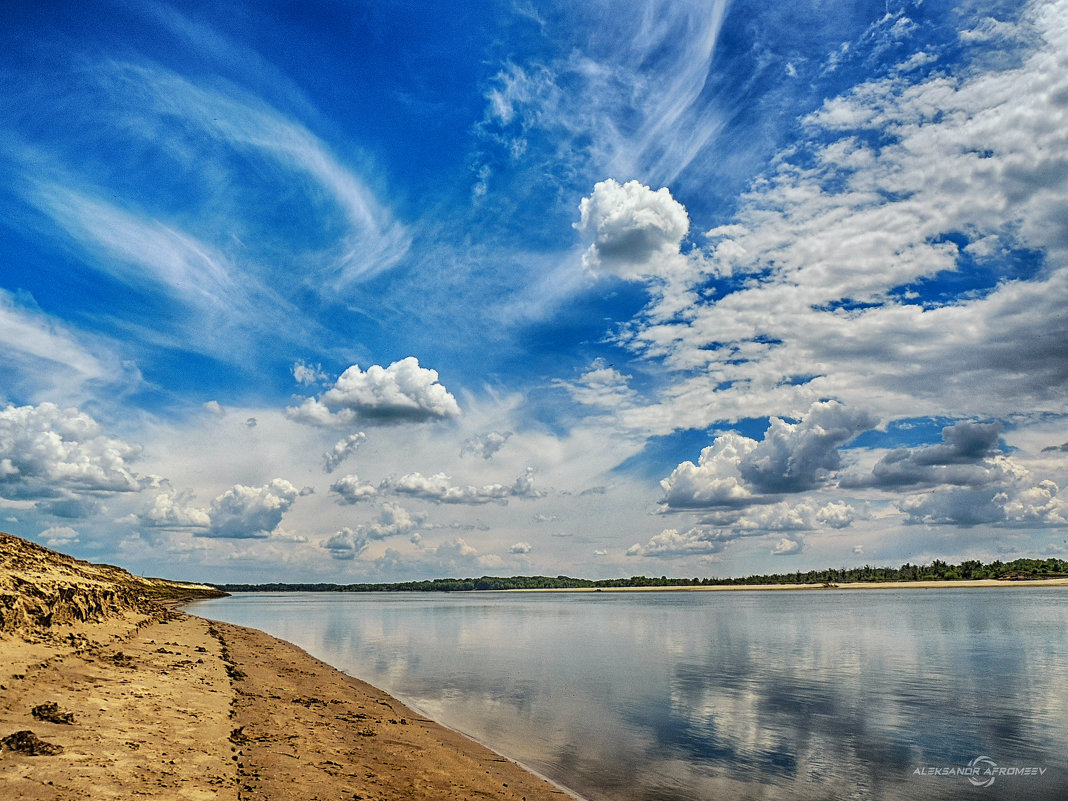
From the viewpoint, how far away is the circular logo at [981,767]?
63.6ft

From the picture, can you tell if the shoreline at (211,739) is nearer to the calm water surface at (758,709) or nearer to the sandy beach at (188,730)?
the sandy beach at (188,730)

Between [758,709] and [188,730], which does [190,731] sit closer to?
[188,730]

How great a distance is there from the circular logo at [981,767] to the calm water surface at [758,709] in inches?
2.7

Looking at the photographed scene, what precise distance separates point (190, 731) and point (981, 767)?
2502 centimetres

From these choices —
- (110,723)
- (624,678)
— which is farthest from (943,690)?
(110,723)

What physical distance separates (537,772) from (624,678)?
66.1ft

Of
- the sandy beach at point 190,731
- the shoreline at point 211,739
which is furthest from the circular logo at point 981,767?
the sandy beach at point 190,731

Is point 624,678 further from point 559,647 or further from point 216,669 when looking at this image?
point 216,669

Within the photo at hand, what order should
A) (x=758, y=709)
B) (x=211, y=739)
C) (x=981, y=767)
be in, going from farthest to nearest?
(x=758, y=709) → (x=981, y=767) → (x=211, y=739)

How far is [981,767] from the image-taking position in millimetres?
20859

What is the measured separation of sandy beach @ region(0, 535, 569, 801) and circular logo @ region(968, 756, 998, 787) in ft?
43.5

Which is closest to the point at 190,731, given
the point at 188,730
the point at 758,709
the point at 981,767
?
the point at 188,730

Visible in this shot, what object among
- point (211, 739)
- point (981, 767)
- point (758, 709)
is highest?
point (211, 739)

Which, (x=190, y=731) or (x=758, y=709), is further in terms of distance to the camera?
(x=758, y=709)
